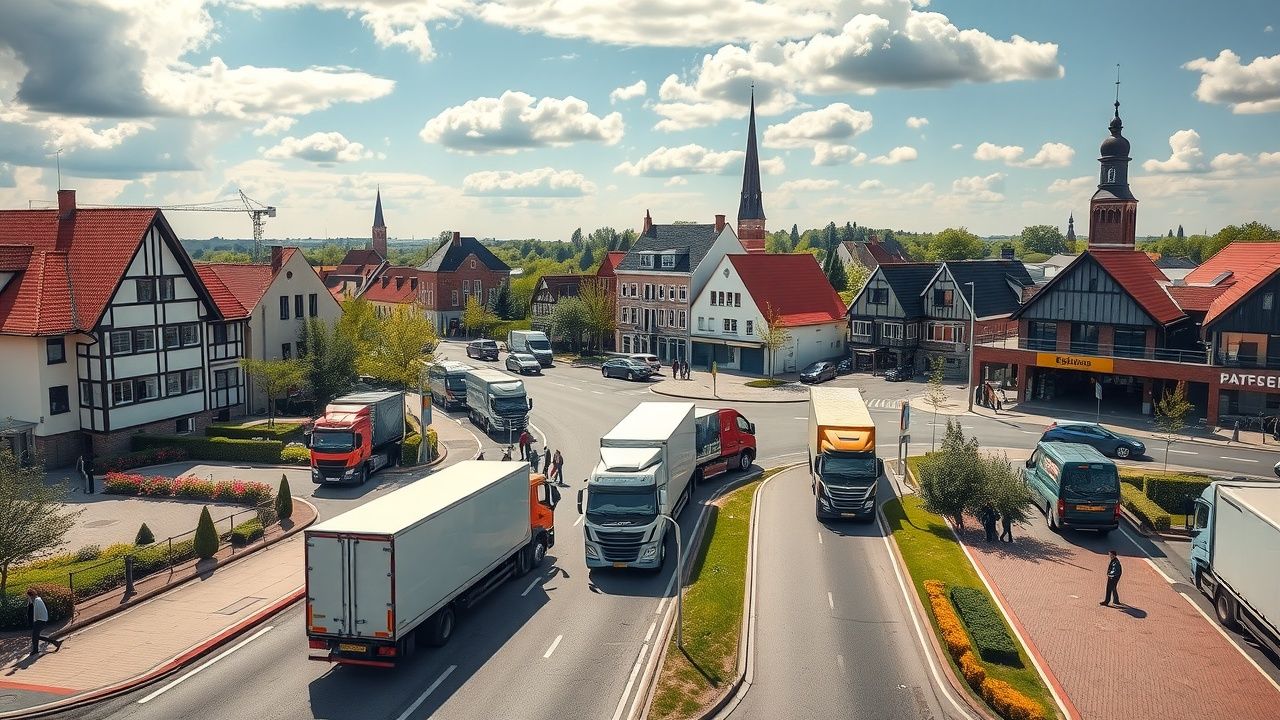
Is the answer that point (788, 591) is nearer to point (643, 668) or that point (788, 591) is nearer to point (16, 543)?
point (643, 668)

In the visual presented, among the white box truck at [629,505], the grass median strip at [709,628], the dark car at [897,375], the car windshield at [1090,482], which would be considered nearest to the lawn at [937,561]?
the car windshield at [1090,482]

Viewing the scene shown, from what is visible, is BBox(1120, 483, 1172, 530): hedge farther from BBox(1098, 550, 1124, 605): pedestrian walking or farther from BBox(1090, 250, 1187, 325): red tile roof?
BBox(1090, 250, 1187, 325): red tile roof

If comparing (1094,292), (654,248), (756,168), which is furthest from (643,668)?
(756,168)

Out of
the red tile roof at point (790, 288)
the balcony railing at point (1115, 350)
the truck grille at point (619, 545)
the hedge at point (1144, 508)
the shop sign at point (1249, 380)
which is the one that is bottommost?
the hedge at point (1144, 508)

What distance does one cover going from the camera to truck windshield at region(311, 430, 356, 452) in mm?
39750

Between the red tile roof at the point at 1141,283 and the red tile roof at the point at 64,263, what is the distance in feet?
173

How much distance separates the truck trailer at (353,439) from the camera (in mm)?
39750

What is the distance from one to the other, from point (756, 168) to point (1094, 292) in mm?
42643

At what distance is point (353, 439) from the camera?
131 feet

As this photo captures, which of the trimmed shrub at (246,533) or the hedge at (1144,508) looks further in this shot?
the hedge at (1144,508)

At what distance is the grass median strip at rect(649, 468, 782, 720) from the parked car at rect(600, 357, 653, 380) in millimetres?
37626

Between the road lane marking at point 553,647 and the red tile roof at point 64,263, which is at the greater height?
the red tile roof at point 64,263

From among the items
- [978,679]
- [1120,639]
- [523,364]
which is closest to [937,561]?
[1120,639]

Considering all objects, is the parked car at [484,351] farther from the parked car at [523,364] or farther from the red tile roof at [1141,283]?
the red tile roof at [1141,283]
